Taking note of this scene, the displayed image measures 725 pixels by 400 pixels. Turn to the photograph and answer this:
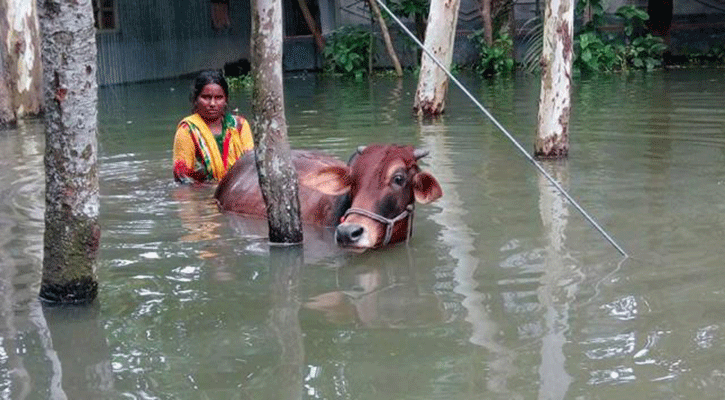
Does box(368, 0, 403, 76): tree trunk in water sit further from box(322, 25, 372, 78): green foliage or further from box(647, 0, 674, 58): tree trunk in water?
box(647, 0, 674, 58): tree trunk in water

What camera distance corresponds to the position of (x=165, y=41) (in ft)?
79.6

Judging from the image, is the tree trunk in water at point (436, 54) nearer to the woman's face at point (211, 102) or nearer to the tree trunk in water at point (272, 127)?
the woman's face at point (211, 102)

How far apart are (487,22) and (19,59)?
949 cm

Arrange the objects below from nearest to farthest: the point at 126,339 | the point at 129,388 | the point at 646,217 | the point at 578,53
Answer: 1. the point at 129,388
2. the point at 126,339
3. the point at 646,217
4. the point at 578,53

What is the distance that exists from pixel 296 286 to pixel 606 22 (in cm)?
1797

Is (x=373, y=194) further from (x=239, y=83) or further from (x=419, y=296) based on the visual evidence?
(x=239, y=83)

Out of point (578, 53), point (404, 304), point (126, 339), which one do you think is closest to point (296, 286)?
point (404, 304)

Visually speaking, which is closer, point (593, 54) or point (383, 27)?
point (383, 27)

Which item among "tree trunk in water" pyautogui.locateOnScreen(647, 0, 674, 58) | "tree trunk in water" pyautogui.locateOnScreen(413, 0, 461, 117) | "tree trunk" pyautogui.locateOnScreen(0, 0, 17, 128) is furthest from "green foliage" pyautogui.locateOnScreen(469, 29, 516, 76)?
"tree trunk" pyautogui.locateOnScreen(0, 0, 17, 128)

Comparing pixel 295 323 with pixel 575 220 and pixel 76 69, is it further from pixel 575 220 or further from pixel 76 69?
pixel 575 220

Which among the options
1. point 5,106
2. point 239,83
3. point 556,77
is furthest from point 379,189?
point 239,83

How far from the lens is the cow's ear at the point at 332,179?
6.77m

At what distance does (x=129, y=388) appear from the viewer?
437cm

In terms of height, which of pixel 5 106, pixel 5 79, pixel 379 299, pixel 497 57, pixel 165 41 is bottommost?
pixel 379 299
